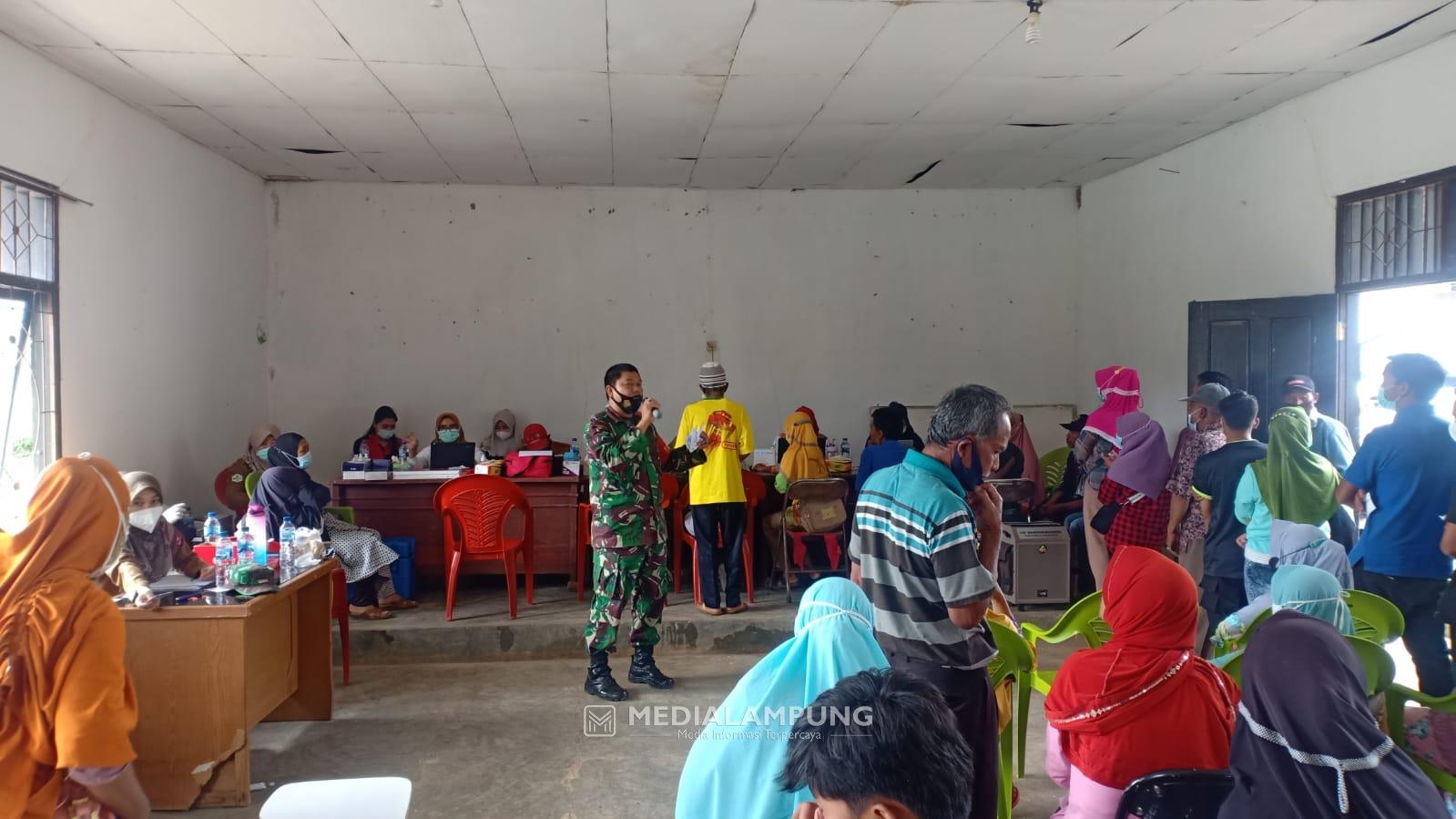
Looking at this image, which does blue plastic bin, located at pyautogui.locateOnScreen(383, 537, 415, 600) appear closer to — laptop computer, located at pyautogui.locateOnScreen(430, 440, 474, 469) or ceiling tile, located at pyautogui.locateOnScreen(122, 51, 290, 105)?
laptop computer, located at pyautogui.locateOnScreen(430, 440, 474, 469)

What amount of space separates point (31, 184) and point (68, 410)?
3.87 ft

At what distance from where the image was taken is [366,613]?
5387 millimetres

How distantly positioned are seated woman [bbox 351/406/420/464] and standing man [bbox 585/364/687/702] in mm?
3167

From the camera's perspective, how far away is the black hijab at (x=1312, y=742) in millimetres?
1565

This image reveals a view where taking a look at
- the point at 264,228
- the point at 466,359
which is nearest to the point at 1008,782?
the point at 466,359

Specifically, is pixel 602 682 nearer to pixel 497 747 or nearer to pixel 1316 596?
pixel 497 747

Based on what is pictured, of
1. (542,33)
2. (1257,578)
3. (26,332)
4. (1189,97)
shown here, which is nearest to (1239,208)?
(1189,97)

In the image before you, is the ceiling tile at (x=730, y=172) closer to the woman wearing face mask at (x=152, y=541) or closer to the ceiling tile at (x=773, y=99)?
the ceiling tile at (x=773, y=99)

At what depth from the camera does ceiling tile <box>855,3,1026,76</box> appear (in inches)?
154

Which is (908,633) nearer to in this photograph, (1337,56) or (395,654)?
(395,654)

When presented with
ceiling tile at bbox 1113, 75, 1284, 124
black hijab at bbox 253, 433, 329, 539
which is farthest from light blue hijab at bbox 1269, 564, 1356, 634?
black hijab at bbox 253, 433, 329, 539

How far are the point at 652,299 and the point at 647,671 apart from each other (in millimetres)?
4053

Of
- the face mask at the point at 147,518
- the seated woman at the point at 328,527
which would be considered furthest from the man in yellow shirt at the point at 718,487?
the face mask at the point at 147,518

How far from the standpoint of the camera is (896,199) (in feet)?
26.1
